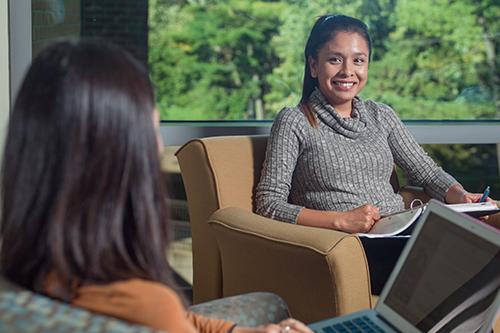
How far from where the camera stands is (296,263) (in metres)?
2.38

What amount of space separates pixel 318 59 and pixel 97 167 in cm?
197

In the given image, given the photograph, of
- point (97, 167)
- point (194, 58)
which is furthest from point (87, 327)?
point (194, 58)

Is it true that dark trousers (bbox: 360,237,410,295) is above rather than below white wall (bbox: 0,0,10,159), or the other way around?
below

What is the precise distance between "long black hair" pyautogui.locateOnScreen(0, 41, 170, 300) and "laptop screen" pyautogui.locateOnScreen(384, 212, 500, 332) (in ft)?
2.23

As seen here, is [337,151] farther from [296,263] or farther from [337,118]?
[296,263]

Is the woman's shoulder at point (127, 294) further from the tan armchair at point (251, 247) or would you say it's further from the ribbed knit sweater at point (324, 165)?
the ribbed knit sweater at point (324, 165)

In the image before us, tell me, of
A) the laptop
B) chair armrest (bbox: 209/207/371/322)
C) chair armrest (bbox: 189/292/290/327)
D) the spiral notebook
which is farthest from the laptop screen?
the spiral notebook

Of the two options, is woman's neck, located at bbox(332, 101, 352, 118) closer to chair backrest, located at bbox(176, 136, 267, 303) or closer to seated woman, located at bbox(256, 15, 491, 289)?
seated woman, located at bbox(256, 15, 491, 289)

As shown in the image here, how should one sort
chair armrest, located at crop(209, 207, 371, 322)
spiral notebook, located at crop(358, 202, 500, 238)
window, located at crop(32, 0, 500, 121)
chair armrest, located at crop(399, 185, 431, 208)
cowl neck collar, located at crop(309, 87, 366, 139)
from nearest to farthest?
chair armrest, located at crop(209, 207, 371, 322) < spiral notebook, located at crop(358, 202, 500, 238) < cowl neck collar, located at crop(309, 87, 366, 139) < chair armrest, located at crop(399, 185, 431, 208) < window, located at crop(32, 0, 500, 121)

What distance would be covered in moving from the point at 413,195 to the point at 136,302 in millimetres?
2149

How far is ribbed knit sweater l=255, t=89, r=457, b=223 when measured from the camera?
2.72 meters

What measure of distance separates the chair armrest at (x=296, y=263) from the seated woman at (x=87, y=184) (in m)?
1.21

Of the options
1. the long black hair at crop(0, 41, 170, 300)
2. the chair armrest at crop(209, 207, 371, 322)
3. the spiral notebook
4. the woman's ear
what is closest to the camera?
the long black hair at crop(0, 41, 170, 300)

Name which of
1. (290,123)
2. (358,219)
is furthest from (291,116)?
(358,219)
